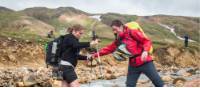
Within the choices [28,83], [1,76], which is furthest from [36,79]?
[1,76]

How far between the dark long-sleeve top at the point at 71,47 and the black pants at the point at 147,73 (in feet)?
4.14

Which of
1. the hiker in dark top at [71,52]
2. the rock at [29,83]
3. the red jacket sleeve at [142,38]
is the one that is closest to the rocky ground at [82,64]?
the rock at [29,83]

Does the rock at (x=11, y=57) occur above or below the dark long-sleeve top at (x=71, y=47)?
below

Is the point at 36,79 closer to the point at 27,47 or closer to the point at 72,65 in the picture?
the point at 72,65

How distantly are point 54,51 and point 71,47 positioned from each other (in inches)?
15.6

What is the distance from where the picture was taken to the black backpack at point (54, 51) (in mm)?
12297

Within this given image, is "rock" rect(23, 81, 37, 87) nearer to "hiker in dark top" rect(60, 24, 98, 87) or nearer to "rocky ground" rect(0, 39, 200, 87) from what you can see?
"rocky ground" rect(0, 39, 200, 87)

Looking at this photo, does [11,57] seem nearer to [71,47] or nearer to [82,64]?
[82,64]

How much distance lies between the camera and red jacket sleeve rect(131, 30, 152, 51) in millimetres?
12156

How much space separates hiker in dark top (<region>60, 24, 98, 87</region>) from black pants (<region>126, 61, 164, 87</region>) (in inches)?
43.4

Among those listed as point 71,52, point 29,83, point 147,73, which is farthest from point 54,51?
point 29,83

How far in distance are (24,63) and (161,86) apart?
36.7 m

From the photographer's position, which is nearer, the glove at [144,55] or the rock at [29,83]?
the glove at [144,55]

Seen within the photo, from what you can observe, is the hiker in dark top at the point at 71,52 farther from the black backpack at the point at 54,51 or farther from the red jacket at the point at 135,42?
the red jacket at the point at 135,42
